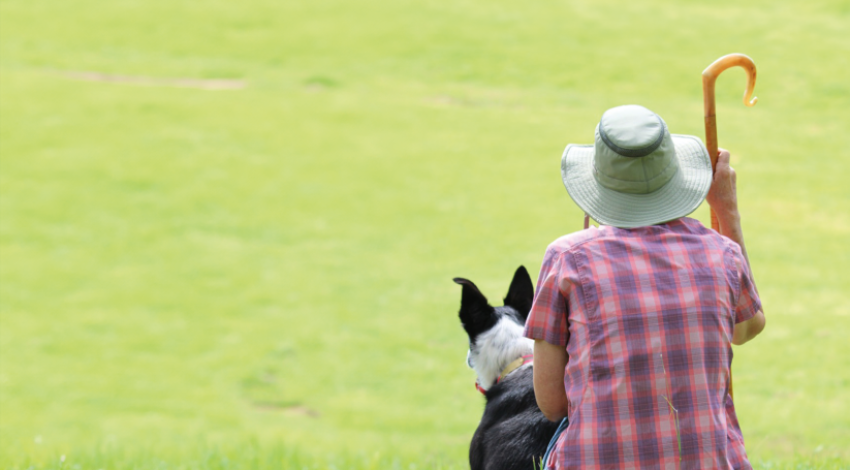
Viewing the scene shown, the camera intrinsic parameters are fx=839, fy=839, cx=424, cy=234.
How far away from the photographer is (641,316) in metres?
2.04

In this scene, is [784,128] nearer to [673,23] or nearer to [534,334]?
[673,23]

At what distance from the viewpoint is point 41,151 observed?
699 inches

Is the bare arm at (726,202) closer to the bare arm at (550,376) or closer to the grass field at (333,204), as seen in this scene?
the bare arm at (550,376)

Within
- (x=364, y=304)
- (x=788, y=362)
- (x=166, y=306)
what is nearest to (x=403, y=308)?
(x=364, y=304)

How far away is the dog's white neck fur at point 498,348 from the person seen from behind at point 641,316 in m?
0.98

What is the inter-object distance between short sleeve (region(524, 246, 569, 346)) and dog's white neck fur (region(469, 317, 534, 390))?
104cm

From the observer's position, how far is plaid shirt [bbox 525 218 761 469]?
6.70 feet

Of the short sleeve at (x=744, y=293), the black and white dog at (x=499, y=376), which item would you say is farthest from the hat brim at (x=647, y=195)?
the black and white dog at (x=499, y=376)

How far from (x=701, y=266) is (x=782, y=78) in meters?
22.8

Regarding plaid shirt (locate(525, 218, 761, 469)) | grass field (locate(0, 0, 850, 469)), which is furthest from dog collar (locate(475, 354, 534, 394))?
grass field (locate(0, 0, 850, 469))

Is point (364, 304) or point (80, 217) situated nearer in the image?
point (364, 304)

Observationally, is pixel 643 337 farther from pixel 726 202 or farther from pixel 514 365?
pixel 514 365

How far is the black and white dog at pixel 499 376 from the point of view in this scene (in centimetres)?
299

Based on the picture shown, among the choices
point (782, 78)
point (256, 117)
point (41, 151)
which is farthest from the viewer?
point (782, 78)
